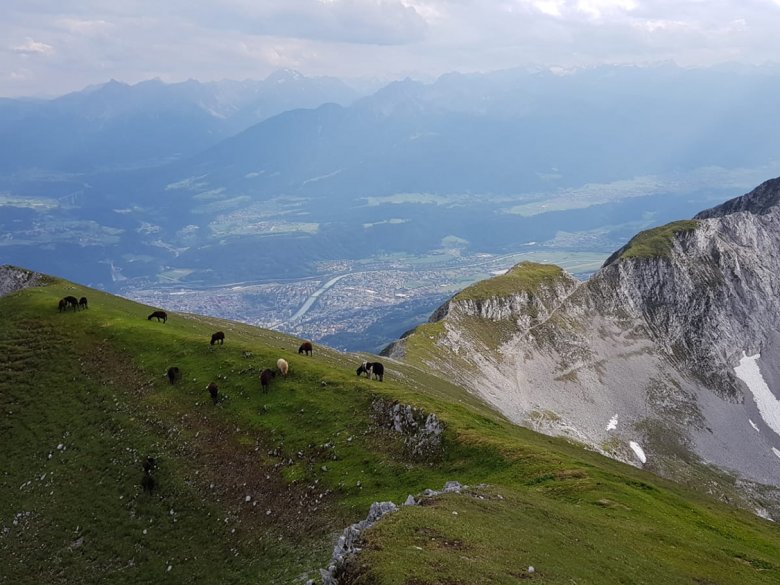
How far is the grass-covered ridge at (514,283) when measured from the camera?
162688 millimetres

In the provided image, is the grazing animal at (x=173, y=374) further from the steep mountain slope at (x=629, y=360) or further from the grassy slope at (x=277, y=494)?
the steep mountain slope at (x=629, y=360)

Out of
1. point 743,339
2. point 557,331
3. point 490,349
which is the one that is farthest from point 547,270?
point 743,339

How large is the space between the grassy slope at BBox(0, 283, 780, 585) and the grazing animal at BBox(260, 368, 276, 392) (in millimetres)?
674

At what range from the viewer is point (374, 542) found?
24453mm

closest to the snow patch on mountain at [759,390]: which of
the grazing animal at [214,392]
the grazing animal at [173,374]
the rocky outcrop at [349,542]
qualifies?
the grazing animal at [214,392]

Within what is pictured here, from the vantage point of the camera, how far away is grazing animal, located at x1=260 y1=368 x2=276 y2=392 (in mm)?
49000

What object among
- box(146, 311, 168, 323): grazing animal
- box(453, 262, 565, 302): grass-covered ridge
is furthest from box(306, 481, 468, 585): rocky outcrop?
box(453, 262, 565, 302): grass-covered ridge

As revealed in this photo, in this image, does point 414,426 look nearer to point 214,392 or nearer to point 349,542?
point 214,392

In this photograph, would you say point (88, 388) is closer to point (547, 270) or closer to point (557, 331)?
point (557, 331)

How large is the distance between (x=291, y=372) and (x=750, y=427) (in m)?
152

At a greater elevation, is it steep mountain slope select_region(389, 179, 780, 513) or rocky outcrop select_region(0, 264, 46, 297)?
rocky outcrop select_region(0, 264, 46, 297)

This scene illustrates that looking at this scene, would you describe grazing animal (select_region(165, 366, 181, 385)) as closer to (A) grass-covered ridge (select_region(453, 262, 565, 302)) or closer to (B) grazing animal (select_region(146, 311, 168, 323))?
(B) grazing animal (select_region(146, 311, 168, 323))

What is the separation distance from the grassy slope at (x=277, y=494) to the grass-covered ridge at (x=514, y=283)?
111466 mm

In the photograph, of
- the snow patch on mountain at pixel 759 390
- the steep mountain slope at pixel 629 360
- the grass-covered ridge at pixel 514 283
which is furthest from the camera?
the snow patch on mountain at pixel 759 390
